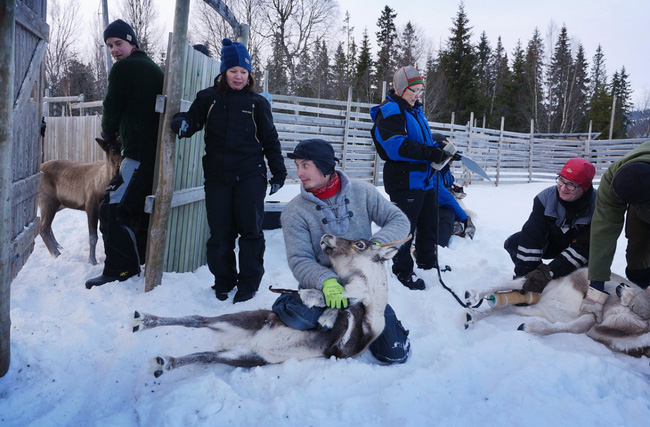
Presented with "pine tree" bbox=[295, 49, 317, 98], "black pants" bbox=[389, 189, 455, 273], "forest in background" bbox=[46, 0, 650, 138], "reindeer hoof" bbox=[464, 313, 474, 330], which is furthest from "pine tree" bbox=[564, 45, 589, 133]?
"reindeer hoof" bbox=[464, 313, 474, 330]

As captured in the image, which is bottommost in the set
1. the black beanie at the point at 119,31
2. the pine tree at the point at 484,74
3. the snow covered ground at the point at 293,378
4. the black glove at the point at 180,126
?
the snow covered ground at the point at 293,378

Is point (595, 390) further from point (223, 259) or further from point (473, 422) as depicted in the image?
point (223, 259)

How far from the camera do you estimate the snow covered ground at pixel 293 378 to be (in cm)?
194

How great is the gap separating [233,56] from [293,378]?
2416 mm

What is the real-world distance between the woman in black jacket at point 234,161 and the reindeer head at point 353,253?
46.8 inches

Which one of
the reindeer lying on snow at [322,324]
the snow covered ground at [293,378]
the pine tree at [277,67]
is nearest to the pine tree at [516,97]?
the pine tree at [277,67]

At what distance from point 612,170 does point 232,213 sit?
9.38 feet

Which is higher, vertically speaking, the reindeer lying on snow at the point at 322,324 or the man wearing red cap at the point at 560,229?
the man wearing red cap at the point at 560,229

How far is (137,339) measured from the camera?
2611mm

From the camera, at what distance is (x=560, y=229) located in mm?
3539

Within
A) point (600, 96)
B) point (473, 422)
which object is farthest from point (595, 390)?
point (600, 96)

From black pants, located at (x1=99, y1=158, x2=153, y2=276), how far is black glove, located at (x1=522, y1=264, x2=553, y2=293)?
3408mm

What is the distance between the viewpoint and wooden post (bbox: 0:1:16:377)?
193 centimetres

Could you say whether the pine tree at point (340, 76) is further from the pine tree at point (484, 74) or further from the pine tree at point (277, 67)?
the pine tree at point (484, 74)
